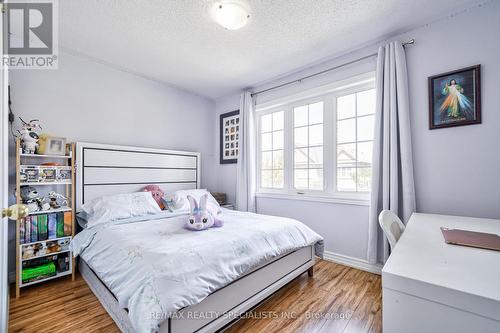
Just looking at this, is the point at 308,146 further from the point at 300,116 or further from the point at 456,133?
the point at 456,133

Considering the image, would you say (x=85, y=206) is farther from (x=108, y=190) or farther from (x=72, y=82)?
(x=72, y=82)

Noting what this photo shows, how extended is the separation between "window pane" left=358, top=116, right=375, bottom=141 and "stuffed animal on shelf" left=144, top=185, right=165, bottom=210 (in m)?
2.64

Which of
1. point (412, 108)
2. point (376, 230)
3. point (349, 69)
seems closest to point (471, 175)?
point (412, 108)

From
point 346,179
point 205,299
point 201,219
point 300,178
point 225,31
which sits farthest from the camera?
point 300,178

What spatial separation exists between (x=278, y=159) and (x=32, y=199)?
2.85m

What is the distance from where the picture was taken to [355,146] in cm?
261

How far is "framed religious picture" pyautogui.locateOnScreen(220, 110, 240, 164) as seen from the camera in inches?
149

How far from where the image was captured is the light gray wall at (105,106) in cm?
230

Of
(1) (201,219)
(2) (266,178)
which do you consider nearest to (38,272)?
(1) (201,219)

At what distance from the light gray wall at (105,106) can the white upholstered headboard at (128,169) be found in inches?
6.7

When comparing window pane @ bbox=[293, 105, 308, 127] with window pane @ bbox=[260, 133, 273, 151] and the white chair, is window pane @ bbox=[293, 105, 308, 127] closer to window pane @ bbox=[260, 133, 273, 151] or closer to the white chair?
window pane @ bbox=[260, 133, 273, 151]

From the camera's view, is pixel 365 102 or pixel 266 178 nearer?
pixel 365 102

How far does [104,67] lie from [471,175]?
413 centimetres

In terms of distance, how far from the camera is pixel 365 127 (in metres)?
2.55
